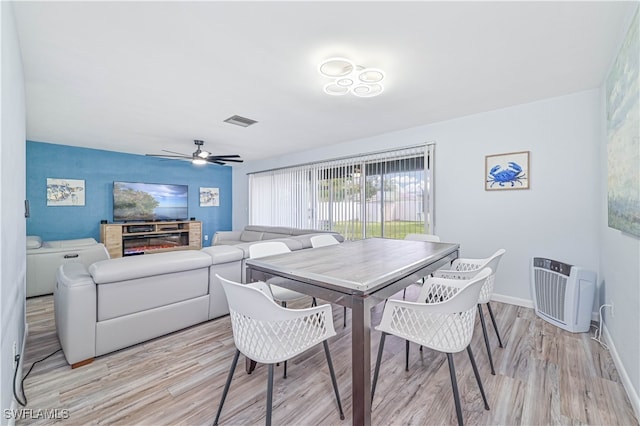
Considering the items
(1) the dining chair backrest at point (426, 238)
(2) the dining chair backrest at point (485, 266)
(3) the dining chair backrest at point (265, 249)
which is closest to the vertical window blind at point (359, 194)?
(1) the dining chair backrest at point (426, 238)

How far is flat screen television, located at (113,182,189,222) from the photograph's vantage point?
5723mm

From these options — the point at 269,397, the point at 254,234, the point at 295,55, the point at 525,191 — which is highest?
the point at 295,55

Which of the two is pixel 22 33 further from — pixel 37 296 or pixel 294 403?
pixel 37 296

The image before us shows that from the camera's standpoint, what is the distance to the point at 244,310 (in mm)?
1278

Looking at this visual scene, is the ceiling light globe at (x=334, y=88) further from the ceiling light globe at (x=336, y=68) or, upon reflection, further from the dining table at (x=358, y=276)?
the dining table at (x=358, y=276)

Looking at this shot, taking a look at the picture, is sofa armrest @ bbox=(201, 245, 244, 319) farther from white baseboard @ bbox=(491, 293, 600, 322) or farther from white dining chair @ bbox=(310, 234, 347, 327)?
white baseboard @ bbox=(491, 293, 600, 322)

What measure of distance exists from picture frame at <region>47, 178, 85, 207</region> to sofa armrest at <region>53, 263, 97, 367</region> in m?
4.34

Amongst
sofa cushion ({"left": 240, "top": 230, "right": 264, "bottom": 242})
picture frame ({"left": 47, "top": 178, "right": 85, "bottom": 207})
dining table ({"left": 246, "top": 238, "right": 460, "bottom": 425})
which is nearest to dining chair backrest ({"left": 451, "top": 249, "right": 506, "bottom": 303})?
dining table ({"left": 246, "top": 238, "right": 460, "bottom": 425})

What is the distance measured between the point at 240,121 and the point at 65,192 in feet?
13.7

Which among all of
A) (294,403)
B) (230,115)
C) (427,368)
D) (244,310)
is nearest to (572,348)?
(427,368)

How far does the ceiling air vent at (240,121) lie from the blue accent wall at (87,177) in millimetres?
3650

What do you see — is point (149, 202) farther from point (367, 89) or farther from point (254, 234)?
point (367, 89)

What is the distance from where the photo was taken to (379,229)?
452cm

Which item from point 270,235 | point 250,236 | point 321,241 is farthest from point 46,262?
point 321,241
